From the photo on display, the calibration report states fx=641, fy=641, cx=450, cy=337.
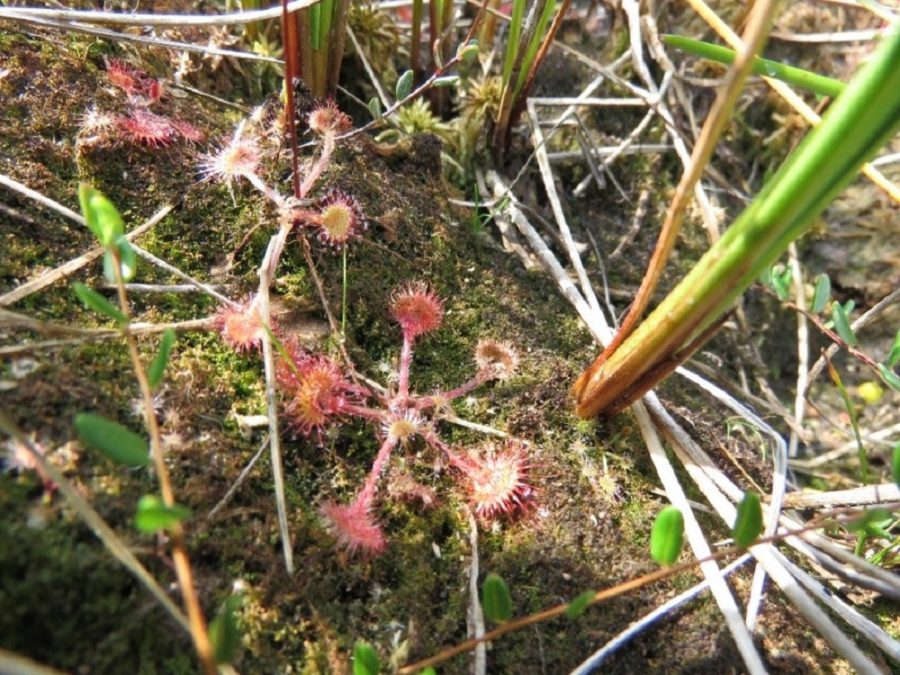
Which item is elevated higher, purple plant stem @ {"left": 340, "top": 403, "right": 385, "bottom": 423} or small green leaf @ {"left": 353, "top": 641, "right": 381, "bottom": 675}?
purple plant stem @ {"left": 340, "top": 403, "right": 385, "bottom": 423}

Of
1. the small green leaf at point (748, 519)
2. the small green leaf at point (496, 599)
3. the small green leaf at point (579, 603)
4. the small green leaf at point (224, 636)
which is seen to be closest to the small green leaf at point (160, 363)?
the small green leaf at point (224, 636)

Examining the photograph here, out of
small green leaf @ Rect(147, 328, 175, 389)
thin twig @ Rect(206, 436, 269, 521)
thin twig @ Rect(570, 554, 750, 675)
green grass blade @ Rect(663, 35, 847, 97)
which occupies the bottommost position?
thin twig @ Rect(570, 554, 750, 675)

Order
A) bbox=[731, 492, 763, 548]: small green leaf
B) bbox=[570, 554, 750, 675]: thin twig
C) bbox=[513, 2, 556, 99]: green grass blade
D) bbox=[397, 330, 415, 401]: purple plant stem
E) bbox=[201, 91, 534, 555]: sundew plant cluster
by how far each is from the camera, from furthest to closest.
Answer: bbox=[513, 2, 556, 99]: green grass blade
bbox=[397, 330, 415, 401]: purple plant stem
bbox=[201, 91, 534, 555]: sundew plant cluster
bbox=[570, 554, 750, 675]: thin twig
bbox=[731, 492, 763, 548]: small green leaf

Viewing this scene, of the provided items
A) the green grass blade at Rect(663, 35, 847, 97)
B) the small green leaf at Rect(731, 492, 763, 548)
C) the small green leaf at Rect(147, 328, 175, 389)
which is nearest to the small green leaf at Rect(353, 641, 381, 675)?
the small green leaf at Rect(147, 328, 175, 389)

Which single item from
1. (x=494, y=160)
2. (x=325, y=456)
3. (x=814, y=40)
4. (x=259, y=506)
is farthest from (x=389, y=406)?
(x=814, y=40)

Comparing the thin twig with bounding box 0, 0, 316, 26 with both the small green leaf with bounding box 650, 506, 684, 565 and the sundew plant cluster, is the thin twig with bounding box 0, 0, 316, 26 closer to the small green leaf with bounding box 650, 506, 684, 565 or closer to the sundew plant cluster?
the sundew plant cluster

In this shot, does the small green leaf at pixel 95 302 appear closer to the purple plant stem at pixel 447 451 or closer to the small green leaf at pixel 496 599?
the purple plant stem at pixel 447 451
